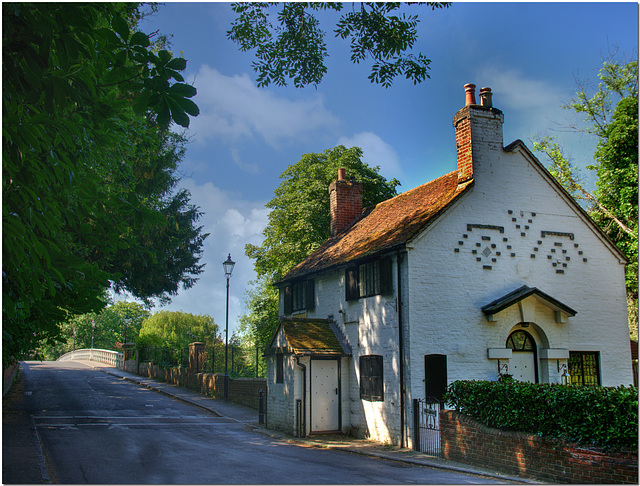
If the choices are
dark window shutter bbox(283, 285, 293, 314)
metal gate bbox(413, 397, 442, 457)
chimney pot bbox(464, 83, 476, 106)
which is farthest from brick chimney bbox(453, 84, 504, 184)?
dark window shutter bbox(283, 285, 293, 314)

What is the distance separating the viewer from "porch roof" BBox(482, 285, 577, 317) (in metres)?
16.3

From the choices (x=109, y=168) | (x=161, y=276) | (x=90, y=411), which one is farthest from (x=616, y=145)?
(x=90, y=411)

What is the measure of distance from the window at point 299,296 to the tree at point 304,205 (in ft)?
22.6

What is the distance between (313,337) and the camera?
19.1 m

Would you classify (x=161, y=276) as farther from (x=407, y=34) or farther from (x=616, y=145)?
(x=616, y=145)

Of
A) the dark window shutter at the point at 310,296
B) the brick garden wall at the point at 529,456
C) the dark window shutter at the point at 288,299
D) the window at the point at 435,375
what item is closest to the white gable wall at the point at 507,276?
the window at the point at 435,375

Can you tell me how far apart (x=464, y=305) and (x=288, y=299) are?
10002 millimetres

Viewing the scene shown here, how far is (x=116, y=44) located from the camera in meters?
4.91

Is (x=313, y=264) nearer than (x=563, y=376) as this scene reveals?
No

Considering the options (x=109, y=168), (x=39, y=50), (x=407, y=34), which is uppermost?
(x=407, y=34)

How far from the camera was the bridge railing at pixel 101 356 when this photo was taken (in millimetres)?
50438

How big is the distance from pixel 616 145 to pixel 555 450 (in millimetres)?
21438

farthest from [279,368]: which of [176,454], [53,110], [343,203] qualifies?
[53,110]

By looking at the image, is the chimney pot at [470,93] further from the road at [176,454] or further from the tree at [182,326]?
the tree at [182,326]
